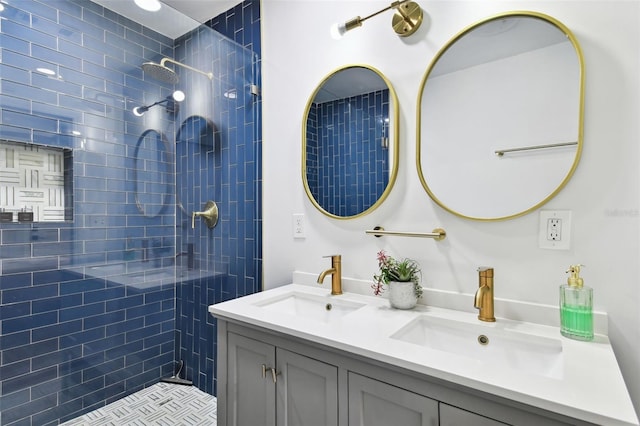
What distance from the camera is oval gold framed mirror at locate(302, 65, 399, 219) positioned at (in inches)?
56.5

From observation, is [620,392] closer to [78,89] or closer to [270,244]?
[270,244]

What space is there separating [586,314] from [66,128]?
219 cm

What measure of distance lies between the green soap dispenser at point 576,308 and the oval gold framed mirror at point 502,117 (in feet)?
0.87

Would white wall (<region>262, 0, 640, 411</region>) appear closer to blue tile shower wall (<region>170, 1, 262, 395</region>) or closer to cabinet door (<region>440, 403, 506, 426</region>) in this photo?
blue tile shower wall (<region>170, 1, 262, 395</region>)

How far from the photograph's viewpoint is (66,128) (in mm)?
1503

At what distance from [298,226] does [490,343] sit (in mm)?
1045

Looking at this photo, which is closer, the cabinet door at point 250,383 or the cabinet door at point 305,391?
→ the cabinet door at point 305,391

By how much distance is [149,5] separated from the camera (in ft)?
5.51

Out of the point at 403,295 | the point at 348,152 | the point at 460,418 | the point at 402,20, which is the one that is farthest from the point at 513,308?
the point at 402,20

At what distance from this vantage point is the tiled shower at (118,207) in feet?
4.67

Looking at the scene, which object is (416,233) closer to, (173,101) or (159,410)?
(173,101)

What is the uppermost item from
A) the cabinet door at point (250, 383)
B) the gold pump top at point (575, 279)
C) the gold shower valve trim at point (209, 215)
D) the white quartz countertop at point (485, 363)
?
the gold shower valve trim at point (209, 215)

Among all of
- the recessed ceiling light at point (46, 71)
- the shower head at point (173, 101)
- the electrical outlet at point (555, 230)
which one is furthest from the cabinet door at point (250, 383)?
the recessed ceiling light at point (46, 71)

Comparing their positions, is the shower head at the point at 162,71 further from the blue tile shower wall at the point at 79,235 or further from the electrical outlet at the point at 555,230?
the electrical outlet at the point at 555,230
